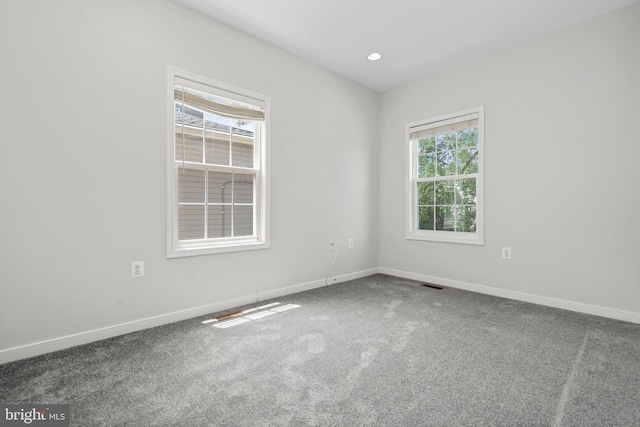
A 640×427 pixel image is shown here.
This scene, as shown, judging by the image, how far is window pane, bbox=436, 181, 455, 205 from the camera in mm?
3939

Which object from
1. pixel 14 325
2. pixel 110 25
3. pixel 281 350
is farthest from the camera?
pixel 110 25

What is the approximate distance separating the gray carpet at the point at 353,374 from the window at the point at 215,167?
2.66 feet

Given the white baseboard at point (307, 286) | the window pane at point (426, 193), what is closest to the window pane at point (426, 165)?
the window pane at point (426, 193)

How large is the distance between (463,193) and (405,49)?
5.85ft

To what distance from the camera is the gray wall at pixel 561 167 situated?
8.81 ft

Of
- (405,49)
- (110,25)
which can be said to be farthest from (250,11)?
(405,49)

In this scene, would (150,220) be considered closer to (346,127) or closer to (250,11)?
(250,11)

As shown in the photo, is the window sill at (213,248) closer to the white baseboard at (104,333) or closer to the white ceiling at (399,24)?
the white baseboard at (104,333)

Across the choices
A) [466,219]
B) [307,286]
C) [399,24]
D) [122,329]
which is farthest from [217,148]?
[466,219]

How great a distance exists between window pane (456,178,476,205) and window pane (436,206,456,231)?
165 mm

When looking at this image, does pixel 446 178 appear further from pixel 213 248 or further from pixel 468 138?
pixel 213 248

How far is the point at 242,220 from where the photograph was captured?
320 cm

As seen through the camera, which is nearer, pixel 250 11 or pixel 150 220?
pixel 150 220

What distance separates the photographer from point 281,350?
2102 millimetres
